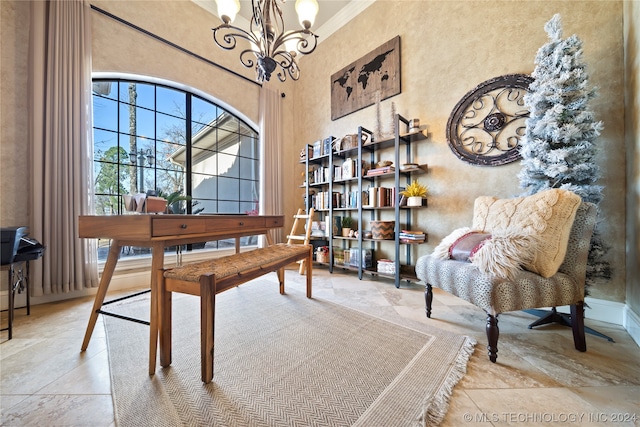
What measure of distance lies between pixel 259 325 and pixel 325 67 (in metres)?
3.77

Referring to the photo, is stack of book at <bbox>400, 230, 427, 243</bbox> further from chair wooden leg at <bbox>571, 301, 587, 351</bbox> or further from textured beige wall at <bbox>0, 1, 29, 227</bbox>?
textured beige wall at <bbox>0, 1, 29, 227</bbox>

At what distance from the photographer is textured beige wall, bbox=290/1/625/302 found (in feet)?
5.35

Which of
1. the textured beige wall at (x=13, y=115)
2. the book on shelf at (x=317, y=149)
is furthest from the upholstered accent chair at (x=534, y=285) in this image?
the textured beige wall at (x=13, y=115)

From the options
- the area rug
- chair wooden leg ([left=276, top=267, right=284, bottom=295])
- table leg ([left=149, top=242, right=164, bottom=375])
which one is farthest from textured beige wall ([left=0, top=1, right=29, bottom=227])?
chair wooden leg ([left=276, top=267, right=284, bottom=295])

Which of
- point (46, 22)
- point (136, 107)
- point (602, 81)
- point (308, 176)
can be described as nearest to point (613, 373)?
point (602, 81)

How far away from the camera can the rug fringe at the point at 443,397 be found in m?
0.81

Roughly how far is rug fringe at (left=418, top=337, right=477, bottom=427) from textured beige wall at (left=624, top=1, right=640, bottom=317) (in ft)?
4.18

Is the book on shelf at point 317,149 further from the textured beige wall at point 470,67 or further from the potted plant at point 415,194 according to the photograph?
the potted plant at point 415,194

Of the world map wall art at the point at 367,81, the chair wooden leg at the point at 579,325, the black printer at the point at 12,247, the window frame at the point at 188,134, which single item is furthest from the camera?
the world map wall art at the point at 367,81

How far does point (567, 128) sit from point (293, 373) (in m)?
2.25

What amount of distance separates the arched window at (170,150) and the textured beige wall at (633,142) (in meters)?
3.39

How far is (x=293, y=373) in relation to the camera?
1.05 metres

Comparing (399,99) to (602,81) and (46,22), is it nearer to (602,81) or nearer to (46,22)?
(602,81)

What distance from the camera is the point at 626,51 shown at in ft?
5.15
